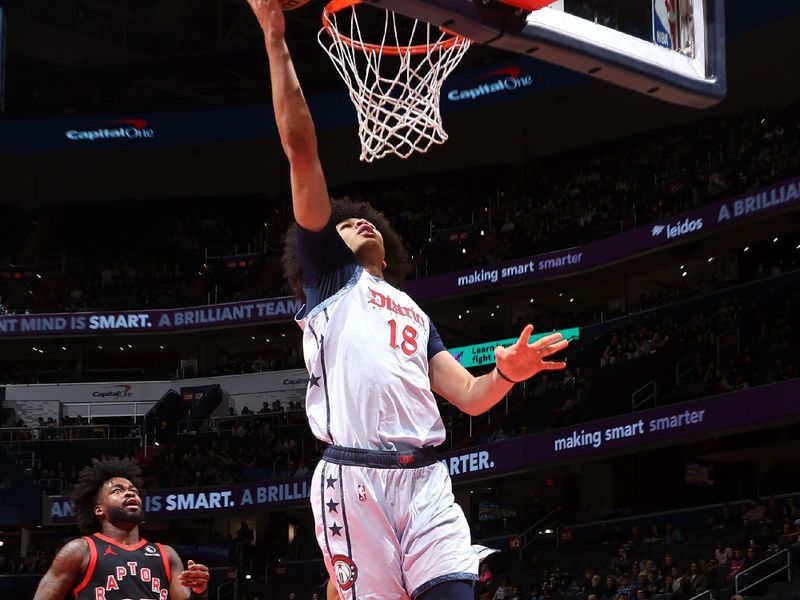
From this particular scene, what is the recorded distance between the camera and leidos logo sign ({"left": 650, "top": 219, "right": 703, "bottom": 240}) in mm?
23750

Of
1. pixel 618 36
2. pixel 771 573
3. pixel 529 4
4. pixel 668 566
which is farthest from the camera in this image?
pixel 668 566

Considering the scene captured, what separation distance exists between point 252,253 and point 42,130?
6887 mm

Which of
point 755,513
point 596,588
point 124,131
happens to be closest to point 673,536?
point 755,513

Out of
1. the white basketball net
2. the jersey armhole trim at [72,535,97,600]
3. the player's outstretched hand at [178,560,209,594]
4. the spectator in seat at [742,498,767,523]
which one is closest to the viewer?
the player's outstretched hand at [178,560,209,594]

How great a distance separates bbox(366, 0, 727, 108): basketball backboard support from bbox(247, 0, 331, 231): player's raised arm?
47.8 inches

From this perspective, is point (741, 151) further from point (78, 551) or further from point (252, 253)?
point (78, 551)

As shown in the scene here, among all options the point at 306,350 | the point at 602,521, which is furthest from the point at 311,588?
the point at 306,350

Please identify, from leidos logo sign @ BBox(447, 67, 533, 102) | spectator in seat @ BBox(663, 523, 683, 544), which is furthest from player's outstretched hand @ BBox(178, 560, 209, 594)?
leidos logo sign @ BBox(447, 67, 533, 102)

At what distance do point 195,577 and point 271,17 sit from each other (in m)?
3.31

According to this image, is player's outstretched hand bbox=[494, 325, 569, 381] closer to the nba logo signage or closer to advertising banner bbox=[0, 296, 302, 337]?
the nba logo signage

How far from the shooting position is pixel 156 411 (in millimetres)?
30219

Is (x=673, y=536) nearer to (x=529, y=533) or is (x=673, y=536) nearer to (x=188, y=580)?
(x=529, y=533)

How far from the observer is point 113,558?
261 inches

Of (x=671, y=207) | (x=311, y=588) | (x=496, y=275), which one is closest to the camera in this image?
(x=311, y=588)
